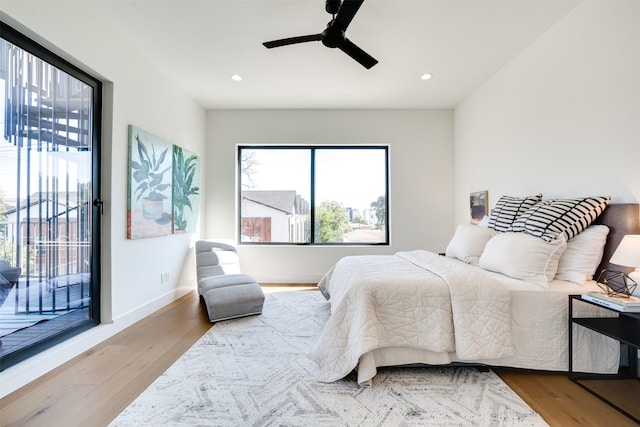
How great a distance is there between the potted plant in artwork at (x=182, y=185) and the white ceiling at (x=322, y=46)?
906 millimetres

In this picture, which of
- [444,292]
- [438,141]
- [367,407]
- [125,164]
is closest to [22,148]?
[125,164]

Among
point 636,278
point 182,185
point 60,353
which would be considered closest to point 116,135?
point 182,185

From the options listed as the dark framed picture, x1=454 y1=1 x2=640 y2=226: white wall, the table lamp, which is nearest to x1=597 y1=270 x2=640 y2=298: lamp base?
the table lamp

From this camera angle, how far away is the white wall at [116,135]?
1985mm

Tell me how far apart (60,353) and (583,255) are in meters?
3.76

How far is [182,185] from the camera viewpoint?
383cm

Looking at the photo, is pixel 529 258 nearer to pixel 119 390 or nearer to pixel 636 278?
pixel 636 278

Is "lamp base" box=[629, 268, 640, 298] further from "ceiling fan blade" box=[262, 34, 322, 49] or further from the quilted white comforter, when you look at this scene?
"ceiling fan blade" box=[262, 34, 322, 49]

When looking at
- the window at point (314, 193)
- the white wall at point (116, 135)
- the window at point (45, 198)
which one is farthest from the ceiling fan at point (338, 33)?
the window at point (314, 193)

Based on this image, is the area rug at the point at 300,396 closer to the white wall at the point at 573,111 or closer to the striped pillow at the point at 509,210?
the striped pillow at the point at 509,210

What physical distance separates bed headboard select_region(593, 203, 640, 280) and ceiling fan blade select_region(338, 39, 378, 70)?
200 centimetres

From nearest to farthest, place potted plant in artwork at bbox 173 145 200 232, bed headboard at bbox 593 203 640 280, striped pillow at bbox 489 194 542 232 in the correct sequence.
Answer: bed headboard at bbox 593 203 640 280 → striped pillow at bbox 489 194 542 232 → potted plant in artwork at bbox 173 145 200 232

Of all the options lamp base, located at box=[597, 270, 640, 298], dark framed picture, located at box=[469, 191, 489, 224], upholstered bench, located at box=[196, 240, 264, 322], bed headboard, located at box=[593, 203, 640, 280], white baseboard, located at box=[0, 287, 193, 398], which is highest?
dark framed picture, located at box=[469, 191, 489, 224]

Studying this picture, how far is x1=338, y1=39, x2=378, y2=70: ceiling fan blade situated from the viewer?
225 cm
